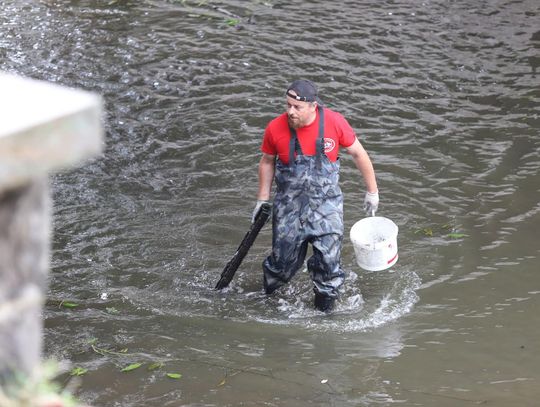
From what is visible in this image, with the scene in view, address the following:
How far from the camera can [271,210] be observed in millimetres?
6824

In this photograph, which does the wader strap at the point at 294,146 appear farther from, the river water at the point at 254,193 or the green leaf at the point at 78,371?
the green leaf at the point at 78,371

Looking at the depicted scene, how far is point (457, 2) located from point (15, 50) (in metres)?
6.43

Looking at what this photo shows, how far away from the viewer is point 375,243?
656 cm

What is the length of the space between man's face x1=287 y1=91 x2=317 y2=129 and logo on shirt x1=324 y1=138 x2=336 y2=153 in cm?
20

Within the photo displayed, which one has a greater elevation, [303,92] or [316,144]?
[303,92]

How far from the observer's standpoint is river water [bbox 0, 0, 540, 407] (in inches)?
233

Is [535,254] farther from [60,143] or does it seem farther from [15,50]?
[15,50]

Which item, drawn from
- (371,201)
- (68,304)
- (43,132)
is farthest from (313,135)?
(43,132)

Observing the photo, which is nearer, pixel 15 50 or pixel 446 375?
pixel 446 375

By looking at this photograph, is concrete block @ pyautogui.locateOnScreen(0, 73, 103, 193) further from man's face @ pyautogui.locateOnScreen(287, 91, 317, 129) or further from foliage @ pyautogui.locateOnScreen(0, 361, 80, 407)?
man's face @ pyautogui.locateOnScreen(287, 91, 317, 129)

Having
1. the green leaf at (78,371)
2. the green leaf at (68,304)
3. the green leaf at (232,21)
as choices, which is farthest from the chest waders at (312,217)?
the green leaf at (232,21)

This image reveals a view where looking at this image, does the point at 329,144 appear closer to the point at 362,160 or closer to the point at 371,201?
the point at 362,160

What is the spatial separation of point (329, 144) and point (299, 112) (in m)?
0.35

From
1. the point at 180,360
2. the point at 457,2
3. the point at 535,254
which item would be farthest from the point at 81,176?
the point at 457,2
